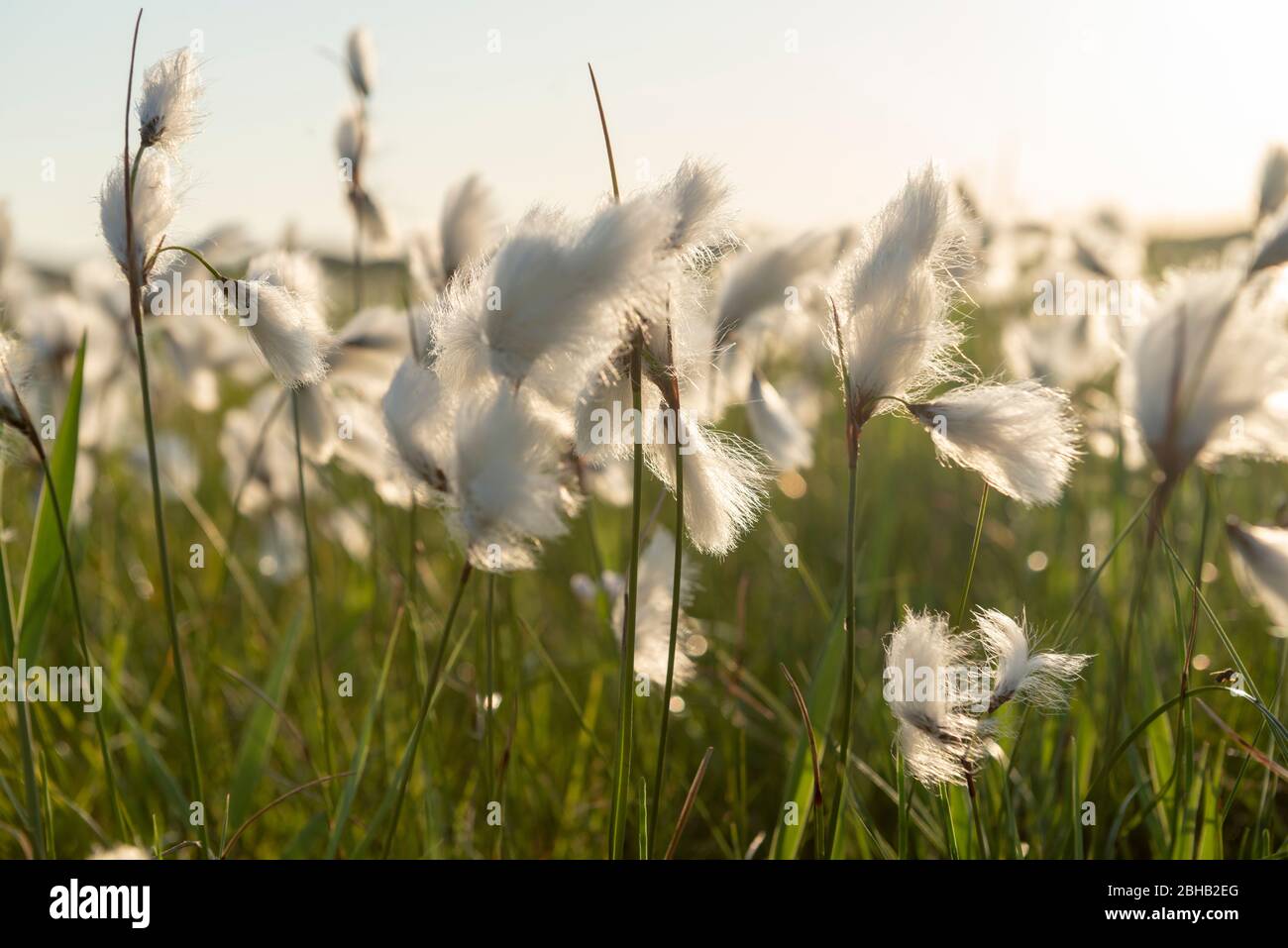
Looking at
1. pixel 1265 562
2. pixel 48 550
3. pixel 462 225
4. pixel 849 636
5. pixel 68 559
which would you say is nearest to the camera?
pixel 849 636

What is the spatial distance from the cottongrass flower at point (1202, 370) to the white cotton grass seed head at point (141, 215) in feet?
3.85

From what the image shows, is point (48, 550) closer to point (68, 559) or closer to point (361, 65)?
point (68, 559)

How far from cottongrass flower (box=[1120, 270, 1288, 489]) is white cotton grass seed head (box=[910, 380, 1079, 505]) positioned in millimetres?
206

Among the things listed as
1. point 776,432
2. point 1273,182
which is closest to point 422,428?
point 776,432

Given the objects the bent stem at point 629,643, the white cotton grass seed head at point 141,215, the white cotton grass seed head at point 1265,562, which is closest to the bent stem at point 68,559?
the white cotton grass seed head at point 141,215

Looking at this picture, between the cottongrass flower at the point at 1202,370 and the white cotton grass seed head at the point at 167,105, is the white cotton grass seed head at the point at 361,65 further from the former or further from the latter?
the cottongrass flower at the point at 1202,370

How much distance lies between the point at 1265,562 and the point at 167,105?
1.49 meters

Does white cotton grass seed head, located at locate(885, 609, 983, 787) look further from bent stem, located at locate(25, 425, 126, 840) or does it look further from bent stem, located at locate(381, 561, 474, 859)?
bent stem, located at locate(25, 425, 126, 840)

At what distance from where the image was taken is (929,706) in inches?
37.6

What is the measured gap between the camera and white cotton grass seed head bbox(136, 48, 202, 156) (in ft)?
3.59

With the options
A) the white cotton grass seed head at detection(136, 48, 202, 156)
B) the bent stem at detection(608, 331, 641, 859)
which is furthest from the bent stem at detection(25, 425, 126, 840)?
the bent stem at detection(608, 331, 641, 859)

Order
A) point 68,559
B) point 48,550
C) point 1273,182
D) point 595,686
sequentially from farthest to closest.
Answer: point 595,686, point 1273,182, point 48,550, point 68,559

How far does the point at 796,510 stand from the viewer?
11.8 ft

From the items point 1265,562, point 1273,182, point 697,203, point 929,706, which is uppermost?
point 1273,182
